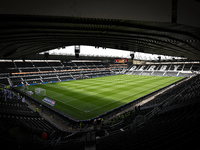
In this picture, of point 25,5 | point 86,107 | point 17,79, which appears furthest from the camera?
point 17,79

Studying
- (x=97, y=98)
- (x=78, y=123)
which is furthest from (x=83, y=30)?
(x=97, y=98)

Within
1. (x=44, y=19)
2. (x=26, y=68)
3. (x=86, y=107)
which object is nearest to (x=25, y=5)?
(x=44, y=19)

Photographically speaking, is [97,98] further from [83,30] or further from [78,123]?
[83,30]

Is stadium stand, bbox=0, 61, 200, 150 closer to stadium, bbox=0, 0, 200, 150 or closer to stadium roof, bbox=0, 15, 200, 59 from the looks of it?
stadium, bbox=0, 0, 200, 150

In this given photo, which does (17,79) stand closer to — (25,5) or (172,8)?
(25,5)

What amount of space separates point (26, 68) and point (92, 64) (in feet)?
116

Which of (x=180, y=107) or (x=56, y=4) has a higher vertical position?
(x=56, y=4)

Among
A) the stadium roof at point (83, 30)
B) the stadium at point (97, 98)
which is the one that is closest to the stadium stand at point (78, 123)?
the stadium at point (97, 98)

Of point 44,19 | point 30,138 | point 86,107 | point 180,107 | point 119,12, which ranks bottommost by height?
point 86,107

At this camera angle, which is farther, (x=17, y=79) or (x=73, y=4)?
(x=17, y=79)

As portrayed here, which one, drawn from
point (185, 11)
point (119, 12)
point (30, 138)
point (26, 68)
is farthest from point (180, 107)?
point (26, 68)

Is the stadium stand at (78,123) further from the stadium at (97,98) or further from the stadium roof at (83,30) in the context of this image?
the stadium roof at (83,30)

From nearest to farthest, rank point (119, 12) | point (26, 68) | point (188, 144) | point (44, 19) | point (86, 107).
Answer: point (188, 144)
point (119, 12)
point (44, 19)
point (86, 107)
point (26, 68)

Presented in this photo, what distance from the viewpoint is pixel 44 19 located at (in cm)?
693
